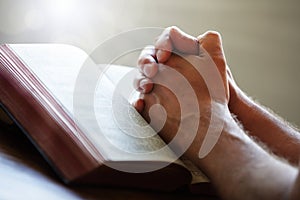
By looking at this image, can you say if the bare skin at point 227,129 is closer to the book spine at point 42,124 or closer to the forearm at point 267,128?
the forearm at point 267,128

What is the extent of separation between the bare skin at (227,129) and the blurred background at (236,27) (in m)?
0.81

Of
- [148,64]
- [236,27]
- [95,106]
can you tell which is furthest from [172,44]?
[236,27]

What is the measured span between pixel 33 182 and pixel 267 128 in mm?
440

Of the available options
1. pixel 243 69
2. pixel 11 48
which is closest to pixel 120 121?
pixel 11 48

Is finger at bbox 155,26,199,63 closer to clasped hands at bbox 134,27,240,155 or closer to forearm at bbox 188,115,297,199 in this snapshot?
clasped hands at bbox 134,27,240,155

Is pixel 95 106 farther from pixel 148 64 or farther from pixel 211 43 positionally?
pixel 211 43

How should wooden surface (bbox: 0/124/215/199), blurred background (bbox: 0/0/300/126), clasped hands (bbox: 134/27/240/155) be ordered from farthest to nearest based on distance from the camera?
1. blurred background (bbox: 0/0/300/126)
2. clasped hands (bbox: 134/27/240/155)
3. wooden surface (bbox: 0/124/215/199)

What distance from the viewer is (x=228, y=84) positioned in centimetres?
78

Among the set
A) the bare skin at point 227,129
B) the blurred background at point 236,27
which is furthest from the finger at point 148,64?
the blurred background at point 236,27

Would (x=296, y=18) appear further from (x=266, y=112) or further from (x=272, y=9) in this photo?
(x=266, y=112)

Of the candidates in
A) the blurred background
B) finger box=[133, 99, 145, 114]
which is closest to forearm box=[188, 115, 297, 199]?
finger box=[133, 99, 145, 114]

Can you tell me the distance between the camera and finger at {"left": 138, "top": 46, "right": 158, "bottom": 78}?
2.35ft

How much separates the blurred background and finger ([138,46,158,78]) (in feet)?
2.62

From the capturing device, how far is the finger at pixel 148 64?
716 mm
